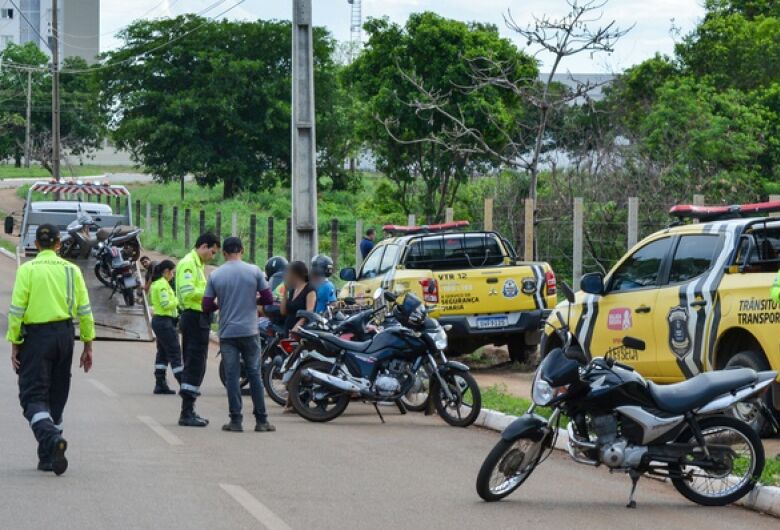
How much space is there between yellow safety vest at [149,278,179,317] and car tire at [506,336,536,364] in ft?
16.7

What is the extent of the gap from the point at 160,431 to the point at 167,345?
3.61 m

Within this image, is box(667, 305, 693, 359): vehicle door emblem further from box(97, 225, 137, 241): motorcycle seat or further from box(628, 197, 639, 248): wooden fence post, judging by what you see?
box(97, 225, 137, 241): motorcycle seat

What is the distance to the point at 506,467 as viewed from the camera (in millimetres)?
9242

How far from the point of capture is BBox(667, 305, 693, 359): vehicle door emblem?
1241cm

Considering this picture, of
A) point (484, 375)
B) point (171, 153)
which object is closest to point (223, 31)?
point (171, 153)

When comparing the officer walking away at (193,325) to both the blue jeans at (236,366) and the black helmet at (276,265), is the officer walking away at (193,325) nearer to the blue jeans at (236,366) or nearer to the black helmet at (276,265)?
the blue jeans at (236,366)

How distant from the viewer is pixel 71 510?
28.2ft

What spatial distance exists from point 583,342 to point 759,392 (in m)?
4.74

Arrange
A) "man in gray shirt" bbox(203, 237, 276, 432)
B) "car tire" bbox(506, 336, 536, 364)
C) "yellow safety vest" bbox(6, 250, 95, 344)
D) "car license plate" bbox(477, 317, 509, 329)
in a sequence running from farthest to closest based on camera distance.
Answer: "car tire" bbox(506, 336, 536, 364)
"car license plate" bbox(477, 317, 509, 329)
"man in gray shirt" bbox(203, 237, 276, 432)
"yellow safety vest" bbox(6, 250, 95, 344)

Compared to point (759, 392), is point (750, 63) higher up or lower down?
higher up

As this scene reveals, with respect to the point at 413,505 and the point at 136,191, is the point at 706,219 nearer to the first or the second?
the point at 413,505

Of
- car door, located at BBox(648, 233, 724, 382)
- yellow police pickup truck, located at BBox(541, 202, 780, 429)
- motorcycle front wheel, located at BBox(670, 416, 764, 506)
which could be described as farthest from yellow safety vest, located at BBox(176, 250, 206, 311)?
motorcycle front wheel, located at BBox(670, 416, 764, 506)


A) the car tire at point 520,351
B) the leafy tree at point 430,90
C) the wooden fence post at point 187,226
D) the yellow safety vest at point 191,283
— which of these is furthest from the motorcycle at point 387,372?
the wooden fence post at point 187,226

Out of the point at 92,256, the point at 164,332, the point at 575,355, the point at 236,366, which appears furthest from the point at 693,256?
the point at 92,256
